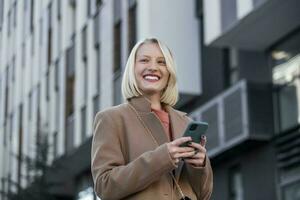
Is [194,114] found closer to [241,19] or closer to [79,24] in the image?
[241,19]

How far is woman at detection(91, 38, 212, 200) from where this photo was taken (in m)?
3.20

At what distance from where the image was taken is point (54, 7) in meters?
33.9

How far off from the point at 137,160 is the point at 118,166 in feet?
0.33

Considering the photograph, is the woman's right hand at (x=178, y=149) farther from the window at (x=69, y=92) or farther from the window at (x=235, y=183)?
the window at (x=69, y=92)

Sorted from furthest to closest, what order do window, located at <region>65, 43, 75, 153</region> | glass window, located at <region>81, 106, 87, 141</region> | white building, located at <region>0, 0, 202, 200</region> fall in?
1. window, located at <region>65, 43, 75, 153</region>
2. glass window, located at <region>81, 106, 87, 141</region>
3. white building, located at <region>0, 0, 202, 200</region>

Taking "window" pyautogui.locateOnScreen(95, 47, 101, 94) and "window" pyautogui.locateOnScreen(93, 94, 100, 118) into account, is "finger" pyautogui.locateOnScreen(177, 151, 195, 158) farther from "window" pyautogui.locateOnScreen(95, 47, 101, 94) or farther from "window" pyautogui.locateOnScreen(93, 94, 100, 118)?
"window" pyautogui.locateOnScreen(95, 47, 101, 94)

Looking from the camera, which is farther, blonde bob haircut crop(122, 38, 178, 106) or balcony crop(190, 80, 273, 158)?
balcony crop(190, 80, 273, 158)

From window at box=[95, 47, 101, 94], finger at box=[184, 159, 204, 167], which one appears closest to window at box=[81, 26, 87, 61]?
window at box=[95, 47, 101, 94]

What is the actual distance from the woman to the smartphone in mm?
26

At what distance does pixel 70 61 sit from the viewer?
99.9 feet

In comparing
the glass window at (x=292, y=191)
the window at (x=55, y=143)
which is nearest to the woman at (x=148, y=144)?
the glass window at (x=292, y=191)

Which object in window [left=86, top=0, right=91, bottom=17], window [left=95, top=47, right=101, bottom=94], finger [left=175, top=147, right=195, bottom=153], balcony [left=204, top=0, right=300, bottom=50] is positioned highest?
window [left=86, top=0, right=91, bottom=17]

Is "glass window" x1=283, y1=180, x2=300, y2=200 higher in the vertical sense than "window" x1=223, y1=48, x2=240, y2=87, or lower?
lower

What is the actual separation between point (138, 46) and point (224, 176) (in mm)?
17961
